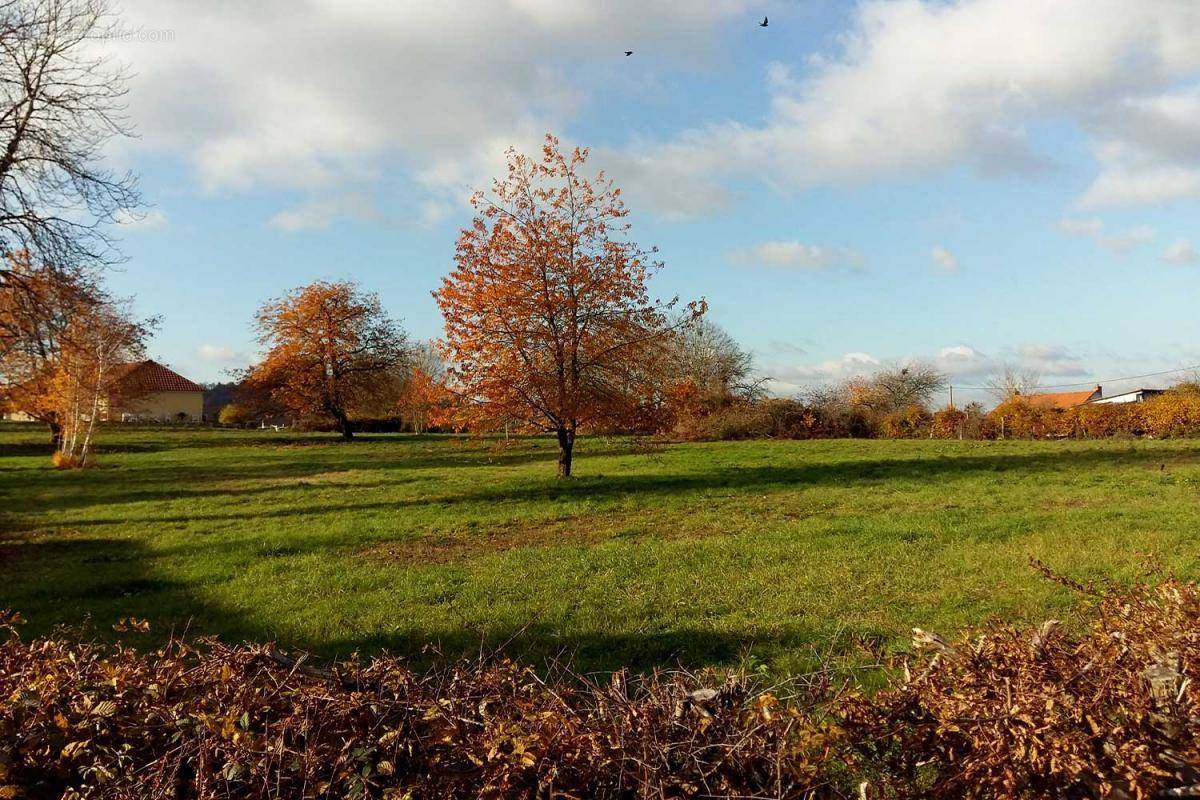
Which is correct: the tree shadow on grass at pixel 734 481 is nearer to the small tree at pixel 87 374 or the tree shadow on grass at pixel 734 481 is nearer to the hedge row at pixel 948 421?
the small tree at pixel 87 374

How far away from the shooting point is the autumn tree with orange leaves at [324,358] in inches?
1549

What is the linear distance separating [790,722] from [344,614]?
20.4 ft

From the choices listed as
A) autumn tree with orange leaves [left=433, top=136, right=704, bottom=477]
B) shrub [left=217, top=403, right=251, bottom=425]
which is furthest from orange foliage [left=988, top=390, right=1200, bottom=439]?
shrub [left=217, top=403, right=251, bottom=425]

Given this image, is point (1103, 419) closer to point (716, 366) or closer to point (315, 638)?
point (716, 366)

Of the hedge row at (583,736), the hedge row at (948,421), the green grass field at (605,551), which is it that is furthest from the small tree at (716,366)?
the hedge row at (583,736)

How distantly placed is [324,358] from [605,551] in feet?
110

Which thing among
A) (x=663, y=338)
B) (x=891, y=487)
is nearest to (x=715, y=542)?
(x=891, y=487)

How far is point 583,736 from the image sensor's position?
73.3 inches

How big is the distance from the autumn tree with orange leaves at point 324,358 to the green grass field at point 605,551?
18.5 metres

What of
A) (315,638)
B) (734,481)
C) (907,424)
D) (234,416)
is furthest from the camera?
(234,416)

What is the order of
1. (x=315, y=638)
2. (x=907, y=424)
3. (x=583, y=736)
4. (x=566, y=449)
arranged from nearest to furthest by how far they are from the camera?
(x=583, y=736)
(x=315, y=638)
(x=566, y=449)
(x=907, y=424)

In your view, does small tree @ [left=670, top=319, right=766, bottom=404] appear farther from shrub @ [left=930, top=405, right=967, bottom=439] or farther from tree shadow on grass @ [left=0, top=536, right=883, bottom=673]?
tree shadow on grass @ [left=0, top=536, right=883, bottom=673]

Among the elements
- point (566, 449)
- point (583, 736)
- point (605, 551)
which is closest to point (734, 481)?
point (566, 449)

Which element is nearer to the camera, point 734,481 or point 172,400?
point 734,481
